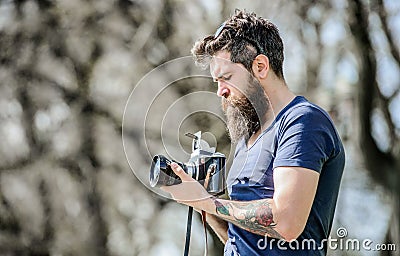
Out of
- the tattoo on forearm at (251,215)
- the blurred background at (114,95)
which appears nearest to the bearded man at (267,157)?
the tattoo on forearm at (251,215)

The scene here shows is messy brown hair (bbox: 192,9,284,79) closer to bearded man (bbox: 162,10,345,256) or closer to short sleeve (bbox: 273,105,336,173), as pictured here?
bearded man (bbox: 162,10,345,256)

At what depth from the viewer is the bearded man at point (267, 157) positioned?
5.98ft

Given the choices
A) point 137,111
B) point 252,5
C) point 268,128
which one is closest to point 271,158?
point 268,128

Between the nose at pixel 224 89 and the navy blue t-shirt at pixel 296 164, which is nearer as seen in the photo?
the navy blue t-shirt at pixel 296 164

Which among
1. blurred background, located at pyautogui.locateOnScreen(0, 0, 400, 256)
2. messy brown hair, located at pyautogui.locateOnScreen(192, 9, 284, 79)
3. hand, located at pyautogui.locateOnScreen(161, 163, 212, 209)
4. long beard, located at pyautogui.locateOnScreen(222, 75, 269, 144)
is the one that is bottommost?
hand, located at pyautogui.locateOnScreen(161, 163, 212, 209)

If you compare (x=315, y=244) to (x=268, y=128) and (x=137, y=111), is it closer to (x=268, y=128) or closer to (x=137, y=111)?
(x=268, y=128)

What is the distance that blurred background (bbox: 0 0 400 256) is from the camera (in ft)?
24.5

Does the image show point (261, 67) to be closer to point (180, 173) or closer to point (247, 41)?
point (247, 41)

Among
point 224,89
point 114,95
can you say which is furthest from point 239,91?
point 114,95

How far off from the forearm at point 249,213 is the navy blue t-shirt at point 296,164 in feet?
0.13

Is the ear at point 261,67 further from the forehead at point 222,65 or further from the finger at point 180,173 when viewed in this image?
the finger at point 180,173

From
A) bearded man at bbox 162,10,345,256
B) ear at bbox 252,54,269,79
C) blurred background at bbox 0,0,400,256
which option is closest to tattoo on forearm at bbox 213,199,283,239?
bearded man at bbox 162,10,345,256

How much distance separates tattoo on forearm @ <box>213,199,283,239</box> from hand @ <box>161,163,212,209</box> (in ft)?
0.13

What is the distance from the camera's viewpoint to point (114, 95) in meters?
8.31
